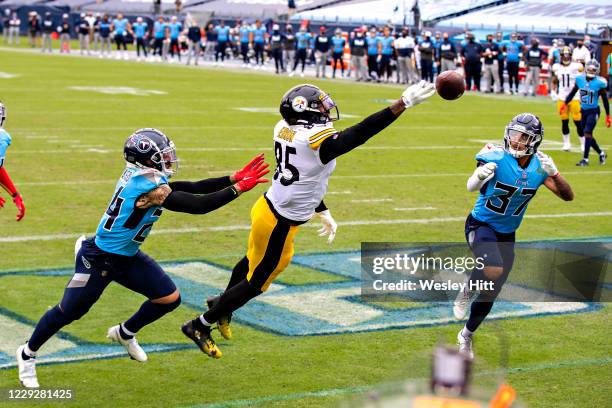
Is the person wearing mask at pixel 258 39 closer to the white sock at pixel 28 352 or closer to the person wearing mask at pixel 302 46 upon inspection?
the person wearing mask at pixel 302 46

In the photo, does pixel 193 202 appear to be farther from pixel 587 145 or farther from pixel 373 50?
pixel 373 50

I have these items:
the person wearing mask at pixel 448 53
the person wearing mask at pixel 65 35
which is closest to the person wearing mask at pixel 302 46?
the person wearing mask at pixel 448 53

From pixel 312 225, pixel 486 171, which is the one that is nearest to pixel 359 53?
pixel 312 225

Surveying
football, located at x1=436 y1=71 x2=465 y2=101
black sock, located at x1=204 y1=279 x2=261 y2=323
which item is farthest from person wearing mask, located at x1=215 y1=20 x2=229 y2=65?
football, located at x1=436 y1=71 x2=465 y2=101

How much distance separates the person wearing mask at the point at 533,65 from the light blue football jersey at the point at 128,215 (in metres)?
25.3

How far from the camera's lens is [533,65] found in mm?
30688

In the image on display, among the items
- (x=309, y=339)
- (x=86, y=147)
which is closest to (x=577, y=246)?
(x=309, y=339)

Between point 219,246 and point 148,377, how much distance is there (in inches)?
154

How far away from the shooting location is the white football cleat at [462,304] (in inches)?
301

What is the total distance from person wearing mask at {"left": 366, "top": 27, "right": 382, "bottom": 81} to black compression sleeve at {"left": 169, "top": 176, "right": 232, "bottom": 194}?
28.1m

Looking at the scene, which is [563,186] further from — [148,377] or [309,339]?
[148,377]

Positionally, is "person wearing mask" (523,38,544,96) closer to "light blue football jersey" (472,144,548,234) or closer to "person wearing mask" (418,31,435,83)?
"person wearing mask" (418,31,435,83)

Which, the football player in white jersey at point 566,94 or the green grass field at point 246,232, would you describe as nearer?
the green grass field at point 246,232

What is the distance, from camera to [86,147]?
55.9 ft
